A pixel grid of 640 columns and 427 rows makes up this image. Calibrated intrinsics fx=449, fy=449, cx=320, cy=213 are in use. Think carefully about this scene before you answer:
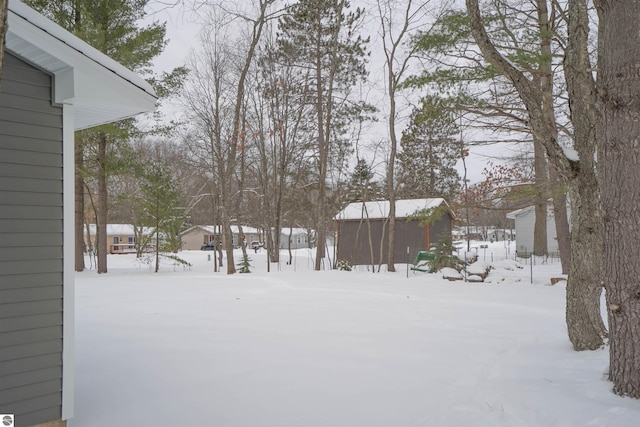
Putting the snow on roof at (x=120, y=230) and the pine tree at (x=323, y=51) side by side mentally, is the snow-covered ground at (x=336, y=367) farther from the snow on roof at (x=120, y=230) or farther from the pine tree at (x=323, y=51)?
the snow on roof at (x=120, y=230)

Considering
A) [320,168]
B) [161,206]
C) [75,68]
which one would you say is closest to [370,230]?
[320,168]

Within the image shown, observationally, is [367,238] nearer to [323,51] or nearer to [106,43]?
[323,51]

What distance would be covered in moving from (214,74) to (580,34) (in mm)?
15009

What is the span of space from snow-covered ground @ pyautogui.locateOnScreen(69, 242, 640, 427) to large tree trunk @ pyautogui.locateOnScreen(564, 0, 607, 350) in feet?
0.99

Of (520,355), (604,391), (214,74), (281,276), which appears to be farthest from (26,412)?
(214,74)

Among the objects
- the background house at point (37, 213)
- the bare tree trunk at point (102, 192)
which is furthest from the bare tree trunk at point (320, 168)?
the background house at point (37, 213)

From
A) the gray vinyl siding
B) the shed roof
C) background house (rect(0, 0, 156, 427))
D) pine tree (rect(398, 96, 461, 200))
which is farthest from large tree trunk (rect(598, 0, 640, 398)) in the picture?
pine tree (rect(398, 96, 461, 200))

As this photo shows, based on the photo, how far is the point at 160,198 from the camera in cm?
1792

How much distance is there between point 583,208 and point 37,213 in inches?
187

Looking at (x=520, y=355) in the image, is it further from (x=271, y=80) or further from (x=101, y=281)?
(x=271, y=80)

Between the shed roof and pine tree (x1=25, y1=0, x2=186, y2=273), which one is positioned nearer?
the shed roof

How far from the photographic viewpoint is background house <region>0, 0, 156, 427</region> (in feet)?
9.87

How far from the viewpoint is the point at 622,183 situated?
3.33 meters

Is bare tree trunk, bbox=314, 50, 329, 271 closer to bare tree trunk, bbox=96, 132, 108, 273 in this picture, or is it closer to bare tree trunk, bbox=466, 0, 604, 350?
bare tree trunk, bbox=96, 132, 108, 273
